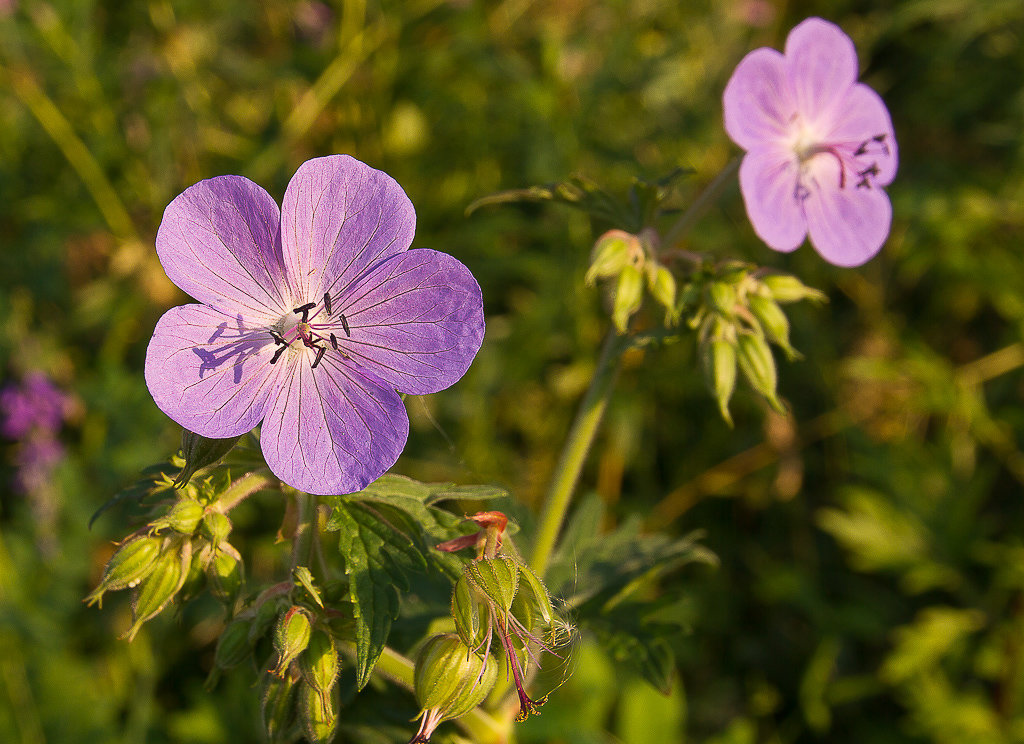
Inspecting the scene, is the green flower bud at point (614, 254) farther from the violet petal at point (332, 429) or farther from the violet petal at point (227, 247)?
the violet petal at point (227, 247)

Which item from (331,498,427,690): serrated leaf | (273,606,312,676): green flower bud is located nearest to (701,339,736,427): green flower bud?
(331,498,427,690): serrated leaf

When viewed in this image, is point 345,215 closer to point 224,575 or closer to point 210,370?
point 210,370

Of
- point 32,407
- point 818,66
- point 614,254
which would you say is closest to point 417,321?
point 614,254

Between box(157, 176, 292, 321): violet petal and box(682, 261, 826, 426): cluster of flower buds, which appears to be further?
box(682, 261, 826, 426): cluster of flower buds

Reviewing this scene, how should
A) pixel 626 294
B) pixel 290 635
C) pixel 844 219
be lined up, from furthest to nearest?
1. pixel 844 219
2. pixel 626 294
3. pixel 290 635

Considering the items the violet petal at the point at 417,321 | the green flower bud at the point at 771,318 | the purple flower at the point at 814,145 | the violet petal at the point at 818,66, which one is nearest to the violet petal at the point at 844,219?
the purple flower at the point at 814,145

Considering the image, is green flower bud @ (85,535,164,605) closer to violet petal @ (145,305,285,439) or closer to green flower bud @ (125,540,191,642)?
green flower bud @ (125,540,191,642)

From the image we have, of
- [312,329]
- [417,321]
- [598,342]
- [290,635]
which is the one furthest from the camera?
[598,342]

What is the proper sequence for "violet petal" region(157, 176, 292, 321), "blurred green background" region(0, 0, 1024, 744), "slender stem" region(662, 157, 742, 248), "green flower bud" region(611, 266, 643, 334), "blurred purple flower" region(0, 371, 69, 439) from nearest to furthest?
"violet petal" region(157, 176, 292, 321)
"green flower bud" region(611, 266, 643, 334)
"slender stem" region(662, 157, 742, 248)
"blurred green background" region(0, 0, 1024, 744)
"blurred purple flower" region(0, 371, 69, 439)
